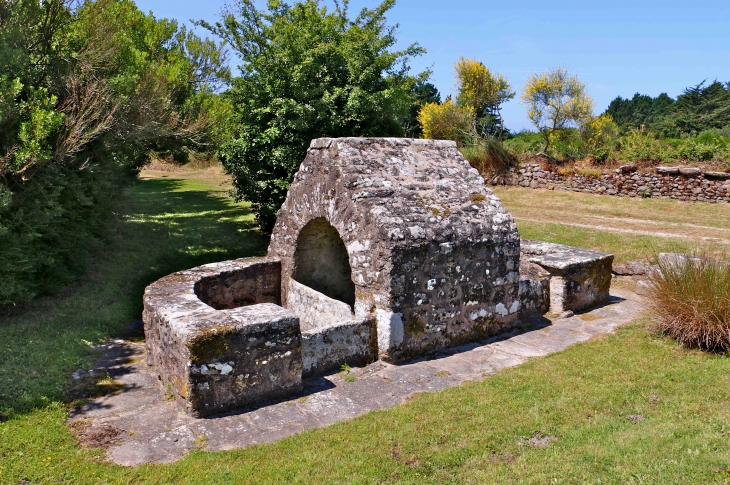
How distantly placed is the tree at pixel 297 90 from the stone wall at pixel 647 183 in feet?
31.5

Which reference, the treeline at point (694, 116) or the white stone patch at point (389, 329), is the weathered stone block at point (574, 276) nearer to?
the white stone patch at point (389, 329)

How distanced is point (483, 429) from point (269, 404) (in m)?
2.09

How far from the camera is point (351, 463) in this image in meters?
4.29

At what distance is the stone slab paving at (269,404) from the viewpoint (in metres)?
4.83

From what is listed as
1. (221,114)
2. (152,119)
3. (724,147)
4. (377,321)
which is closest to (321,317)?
(377,321)

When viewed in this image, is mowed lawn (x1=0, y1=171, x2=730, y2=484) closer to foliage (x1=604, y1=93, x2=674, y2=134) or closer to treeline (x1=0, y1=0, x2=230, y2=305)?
treeline (x1=0, y1=0, x2=230, y2=305)

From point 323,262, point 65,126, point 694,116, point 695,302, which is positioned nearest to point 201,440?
point 323,262

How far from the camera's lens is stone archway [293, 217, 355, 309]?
A: 320 inches

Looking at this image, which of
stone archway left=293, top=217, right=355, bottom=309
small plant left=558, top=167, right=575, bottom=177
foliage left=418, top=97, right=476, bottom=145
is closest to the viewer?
stone archway left=293, top=217, right=355, bottom=309

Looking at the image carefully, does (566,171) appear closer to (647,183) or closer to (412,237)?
(647,183)

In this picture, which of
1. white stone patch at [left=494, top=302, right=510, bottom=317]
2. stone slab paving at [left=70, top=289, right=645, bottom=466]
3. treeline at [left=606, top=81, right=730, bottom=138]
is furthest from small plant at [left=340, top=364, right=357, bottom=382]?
treeline at [left=606, top=81, right=730, bottom=138]

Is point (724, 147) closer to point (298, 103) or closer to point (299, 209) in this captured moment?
point (298, 103)

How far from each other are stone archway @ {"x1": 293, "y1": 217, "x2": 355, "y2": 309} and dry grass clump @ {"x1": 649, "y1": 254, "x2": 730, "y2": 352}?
425 cm

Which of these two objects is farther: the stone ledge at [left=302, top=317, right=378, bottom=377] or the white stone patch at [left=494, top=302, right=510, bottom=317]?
the white stone patch at [left=494, top=302, right=510, bottom=317]
